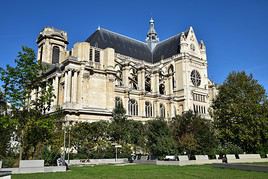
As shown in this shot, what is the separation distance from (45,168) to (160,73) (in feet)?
142

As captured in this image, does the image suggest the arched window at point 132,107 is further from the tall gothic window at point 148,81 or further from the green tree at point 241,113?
the green tree at point 241,113

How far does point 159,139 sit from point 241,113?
9.96m

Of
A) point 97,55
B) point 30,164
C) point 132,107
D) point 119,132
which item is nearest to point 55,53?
point 97,55

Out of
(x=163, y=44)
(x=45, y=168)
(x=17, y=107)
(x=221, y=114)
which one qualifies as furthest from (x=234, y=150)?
(x=163, y=44)

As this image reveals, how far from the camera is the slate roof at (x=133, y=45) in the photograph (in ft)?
176

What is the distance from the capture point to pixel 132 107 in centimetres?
4894

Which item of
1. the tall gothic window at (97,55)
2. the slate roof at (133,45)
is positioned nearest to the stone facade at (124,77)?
the tall gothic window at (97,55)

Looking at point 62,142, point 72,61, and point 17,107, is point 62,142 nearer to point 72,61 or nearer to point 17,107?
point 17,107

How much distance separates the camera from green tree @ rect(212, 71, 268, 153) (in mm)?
29781

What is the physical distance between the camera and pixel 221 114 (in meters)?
32.8

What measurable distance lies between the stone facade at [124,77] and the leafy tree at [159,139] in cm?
1218

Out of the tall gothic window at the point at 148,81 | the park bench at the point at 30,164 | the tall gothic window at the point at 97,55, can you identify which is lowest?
the park bench at the point at 30,164

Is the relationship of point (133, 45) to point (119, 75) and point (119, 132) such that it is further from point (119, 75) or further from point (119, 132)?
point (119, 132)

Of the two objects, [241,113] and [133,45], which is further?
[133,45]
